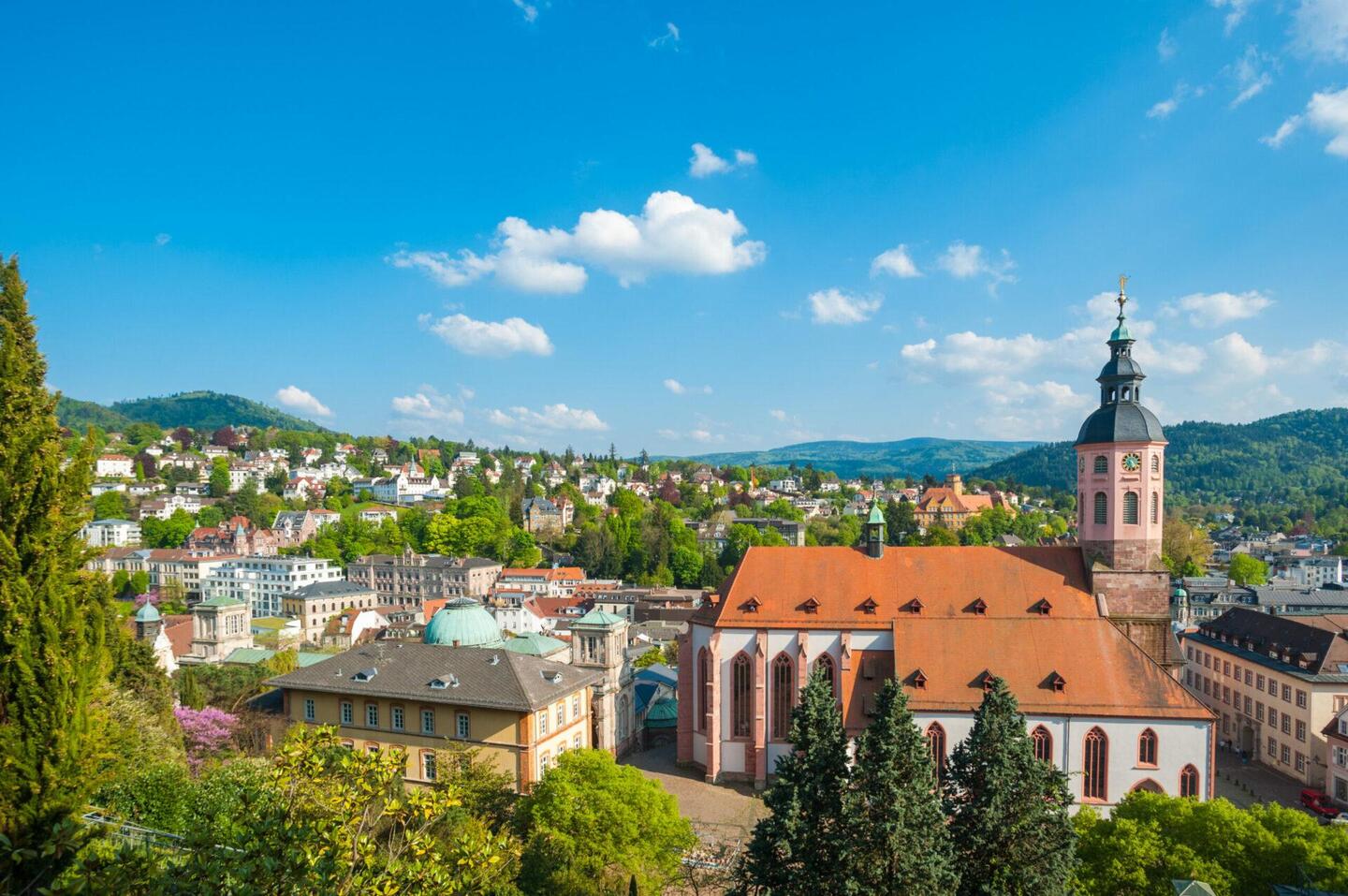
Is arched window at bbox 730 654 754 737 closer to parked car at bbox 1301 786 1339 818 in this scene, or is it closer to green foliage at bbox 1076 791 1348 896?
green foliage at bbox 1076 791 1348 896

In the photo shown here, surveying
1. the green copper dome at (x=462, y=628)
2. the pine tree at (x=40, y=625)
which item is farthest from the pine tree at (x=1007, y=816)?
the green copper dome at (x=462, y=628)

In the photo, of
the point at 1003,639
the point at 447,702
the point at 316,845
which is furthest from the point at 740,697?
the point at 316,845

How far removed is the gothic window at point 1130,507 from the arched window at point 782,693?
17656 mm

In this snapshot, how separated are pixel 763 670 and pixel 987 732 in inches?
730

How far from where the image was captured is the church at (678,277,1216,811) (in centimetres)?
3381

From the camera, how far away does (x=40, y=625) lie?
12.9 metres

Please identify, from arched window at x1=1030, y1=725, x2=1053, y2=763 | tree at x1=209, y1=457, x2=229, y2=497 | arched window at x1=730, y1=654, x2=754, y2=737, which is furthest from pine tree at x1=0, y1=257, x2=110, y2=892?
tree at x1=209, y1=457, x2=229, y2=497

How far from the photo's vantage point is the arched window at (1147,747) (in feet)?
110

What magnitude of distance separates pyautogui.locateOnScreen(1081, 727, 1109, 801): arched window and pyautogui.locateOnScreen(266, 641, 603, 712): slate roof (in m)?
23.5

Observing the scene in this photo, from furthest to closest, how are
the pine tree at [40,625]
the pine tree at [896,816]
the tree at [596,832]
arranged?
the tree at [596,832] < the pine tree at [896,816] < the pine tree at [40,625]

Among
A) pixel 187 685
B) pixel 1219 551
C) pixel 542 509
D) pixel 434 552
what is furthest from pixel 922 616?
pixel 1219 551

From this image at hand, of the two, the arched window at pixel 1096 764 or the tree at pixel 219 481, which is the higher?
the tree at pixel 219 481

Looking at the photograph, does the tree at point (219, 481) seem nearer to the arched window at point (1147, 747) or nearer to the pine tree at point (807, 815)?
the pine tree at point (807, 815)

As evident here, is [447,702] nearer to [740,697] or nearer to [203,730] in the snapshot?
[203,730]
